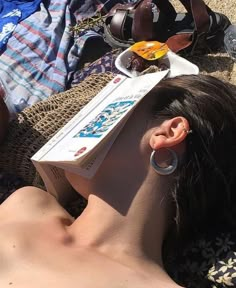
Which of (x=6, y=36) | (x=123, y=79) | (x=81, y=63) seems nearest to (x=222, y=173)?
(x=123, y=79)

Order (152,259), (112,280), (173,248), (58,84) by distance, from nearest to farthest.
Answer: (112,280) < (152,259) < (173,248) < (58,84)

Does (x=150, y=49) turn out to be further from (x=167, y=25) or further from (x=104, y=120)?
(x=104, y=120)

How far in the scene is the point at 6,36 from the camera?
2490 mm

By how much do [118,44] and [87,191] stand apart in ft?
3.67

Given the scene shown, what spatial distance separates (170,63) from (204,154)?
820 millimetres

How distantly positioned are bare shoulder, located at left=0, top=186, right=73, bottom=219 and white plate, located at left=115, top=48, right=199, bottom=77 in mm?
717

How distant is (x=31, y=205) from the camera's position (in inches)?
61.2

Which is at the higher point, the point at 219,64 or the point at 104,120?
the point at 104,120

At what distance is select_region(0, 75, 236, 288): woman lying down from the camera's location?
1354mm

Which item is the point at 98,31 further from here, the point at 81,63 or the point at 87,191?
the point at 87,191

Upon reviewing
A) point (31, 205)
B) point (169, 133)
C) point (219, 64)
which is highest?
point (169, 133)

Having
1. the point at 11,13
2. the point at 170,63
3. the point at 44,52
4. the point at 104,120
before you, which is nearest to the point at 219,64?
the point at 170,63

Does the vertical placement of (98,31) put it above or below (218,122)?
below

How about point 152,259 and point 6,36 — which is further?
point 6,36
